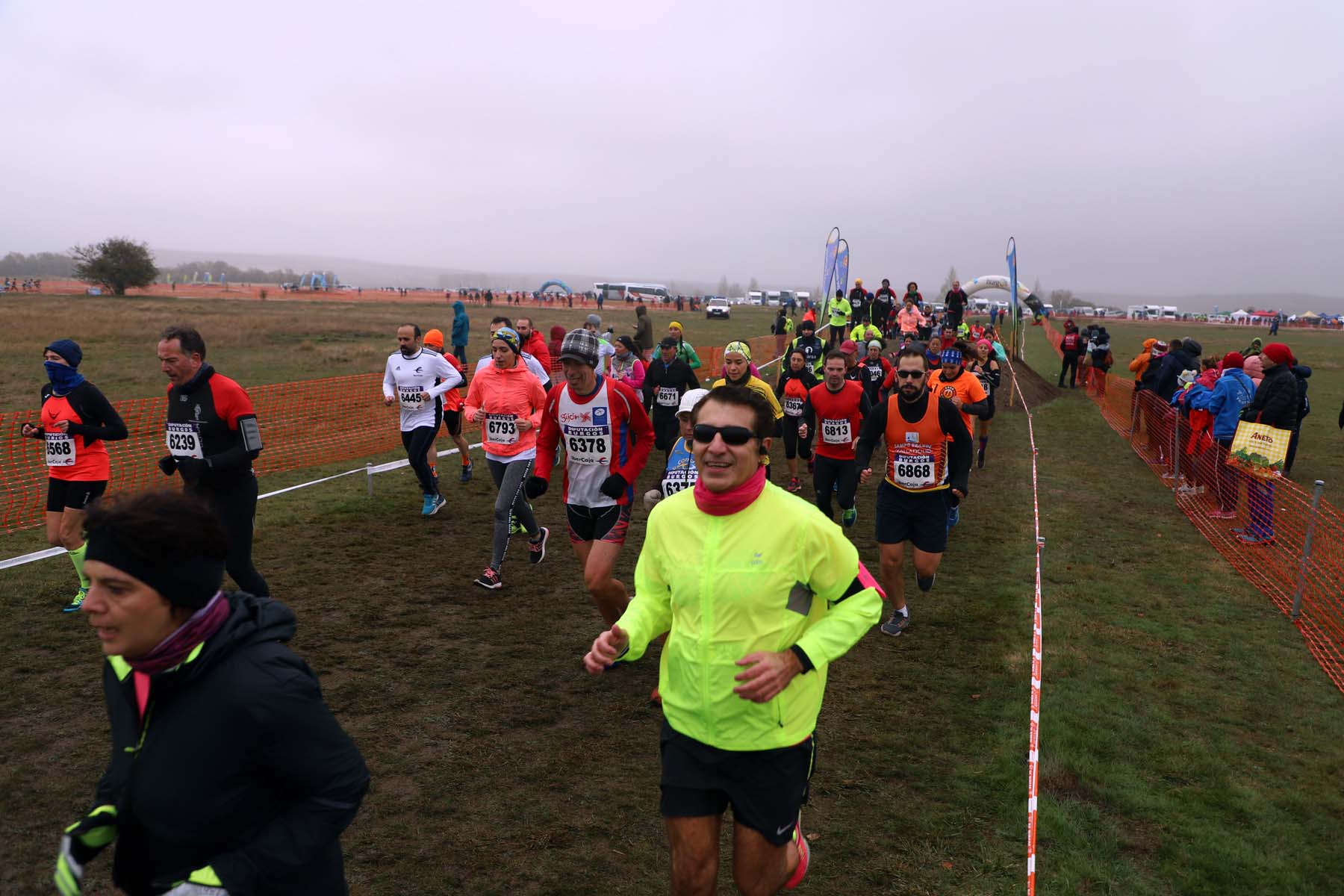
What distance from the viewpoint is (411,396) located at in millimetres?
9609

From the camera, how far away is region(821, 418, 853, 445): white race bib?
8.52 metres

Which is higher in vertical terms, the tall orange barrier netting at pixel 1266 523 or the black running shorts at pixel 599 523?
the black running shorts at pixel 599 523

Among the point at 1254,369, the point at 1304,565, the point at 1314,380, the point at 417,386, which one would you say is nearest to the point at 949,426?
the point at 1304,565

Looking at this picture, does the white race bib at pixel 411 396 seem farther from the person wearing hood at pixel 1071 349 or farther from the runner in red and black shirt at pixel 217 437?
the person wearing hood at pixel 1071 349

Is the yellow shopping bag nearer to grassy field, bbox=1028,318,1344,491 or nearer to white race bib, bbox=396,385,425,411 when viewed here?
grassy field, bbox=1028,318,1344,491

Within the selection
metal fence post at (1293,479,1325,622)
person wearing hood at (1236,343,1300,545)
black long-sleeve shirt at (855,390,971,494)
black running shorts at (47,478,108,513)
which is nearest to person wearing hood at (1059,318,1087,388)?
person wearing hood at (1236,343,1300,545)

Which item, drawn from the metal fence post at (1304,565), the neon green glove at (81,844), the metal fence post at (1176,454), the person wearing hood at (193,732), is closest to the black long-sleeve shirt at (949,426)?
the metal fence post at (1304,565)

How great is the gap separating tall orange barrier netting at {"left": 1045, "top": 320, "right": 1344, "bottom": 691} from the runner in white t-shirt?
8.43 metres

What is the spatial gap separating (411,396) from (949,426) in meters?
5.92

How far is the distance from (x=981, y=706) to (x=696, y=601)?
3709 millimetres

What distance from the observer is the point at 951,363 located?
9.90m

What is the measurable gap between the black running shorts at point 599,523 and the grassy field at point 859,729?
3.47 ft

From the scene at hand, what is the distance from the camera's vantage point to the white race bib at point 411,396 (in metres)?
9.55

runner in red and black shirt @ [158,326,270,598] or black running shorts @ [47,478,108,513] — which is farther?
black running shorts @ [47,478,108,513]
